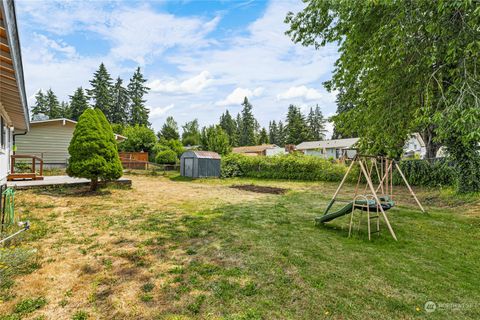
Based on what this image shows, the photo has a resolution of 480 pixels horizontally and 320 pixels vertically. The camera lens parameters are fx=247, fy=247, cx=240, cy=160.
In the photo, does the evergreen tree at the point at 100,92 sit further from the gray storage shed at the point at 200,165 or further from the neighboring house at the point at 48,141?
the gray storage shed at the point at 200,165

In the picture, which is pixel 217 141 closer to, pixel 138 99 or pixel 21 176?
pixel 21 176

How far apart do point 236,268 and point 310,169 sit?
46.5 ft

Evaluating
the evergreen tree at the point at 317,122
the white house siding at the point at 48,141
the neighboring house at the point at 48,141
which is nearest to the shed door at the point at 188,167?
the neighboring house at the point at 48,141

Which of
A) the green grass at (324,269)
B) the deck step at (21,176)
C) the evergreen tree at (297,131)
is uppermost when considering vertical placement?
the evergreen tree at (297,131)

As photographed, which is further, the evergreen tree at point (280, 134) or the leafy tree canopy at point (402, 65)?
the evergreen tree at point (280, 134)

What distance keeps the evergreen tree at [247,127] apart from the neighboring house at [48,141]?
3927 centimetres

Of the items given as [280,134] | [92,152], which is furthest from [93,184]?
[280,134]

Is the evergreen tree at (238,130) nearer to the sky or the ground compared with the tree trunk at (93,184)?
nearer to the sky

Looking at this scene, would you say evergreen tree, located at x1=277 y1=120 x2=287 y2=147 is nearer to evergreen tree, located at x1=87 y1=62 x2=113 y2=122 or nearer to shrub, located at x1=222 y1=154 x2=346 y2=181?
evergreen tree, located at x1=87 y1=62 x2=113 y2=122

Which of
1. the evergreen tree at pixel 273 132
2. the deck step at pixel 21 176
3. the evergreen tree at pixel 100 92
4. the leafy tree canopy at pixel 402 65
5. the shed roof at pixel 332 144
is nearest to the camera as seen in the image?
the leafy tree canopy at pixel 402 65

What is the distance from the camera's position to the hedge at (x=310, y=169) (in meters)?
12.2

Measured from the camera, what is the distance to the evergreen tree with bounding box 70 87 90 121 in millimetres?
41250

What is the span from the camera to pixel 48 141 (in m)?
16.6

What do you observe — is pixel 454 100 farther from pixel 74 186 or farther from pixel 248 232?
pixel 74 186
